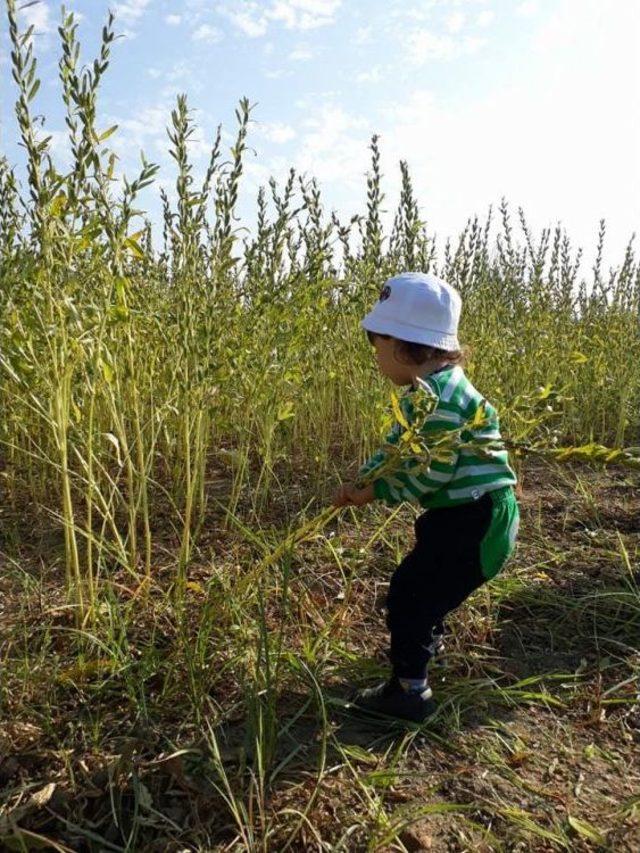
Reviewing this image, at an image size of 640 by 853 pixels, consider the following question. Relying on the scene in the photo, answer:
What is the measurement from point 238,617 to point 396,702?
462 mm

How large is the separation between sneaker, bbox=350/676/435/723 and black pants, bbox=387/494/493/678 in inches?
1.7

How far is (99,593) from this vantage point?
213 centimetres

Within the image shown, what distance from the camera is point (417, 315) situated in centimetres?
189

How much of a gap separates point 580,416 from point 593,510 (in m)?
1.64

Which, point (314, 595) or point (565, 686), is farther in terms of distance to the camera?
point (314, 595)

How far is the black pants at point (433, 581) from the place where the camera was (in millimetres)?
1805

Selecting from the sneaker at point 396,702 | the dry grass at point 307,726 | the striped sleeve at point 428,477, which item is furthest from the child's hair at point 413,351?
the sneaker at point 396,702

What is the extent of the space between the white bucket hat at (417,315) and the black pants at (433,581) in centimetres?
47

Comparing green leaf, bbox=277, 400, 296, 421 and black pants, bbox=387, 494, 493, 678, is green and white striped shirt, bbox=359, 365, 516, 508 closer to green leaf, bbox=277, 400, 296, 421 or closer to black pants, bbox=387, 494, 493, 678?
black pants, bbox=387, 494, 493, 678

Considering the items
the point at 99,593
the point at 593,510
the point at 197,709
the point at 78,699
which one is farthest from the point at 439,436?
the point at 593,510

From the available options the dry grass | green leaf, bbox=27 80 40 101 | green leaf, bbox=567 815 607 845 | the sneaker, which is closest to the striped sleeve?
the dry grass

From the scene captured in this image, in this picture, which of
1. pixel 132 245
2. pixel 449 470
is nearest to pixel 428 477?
pixel 449 470

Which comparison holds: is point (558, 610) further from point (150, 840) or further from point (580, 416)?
point (580, 416)

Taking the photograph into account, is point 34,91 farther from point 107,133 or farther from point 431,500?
point 431,500
